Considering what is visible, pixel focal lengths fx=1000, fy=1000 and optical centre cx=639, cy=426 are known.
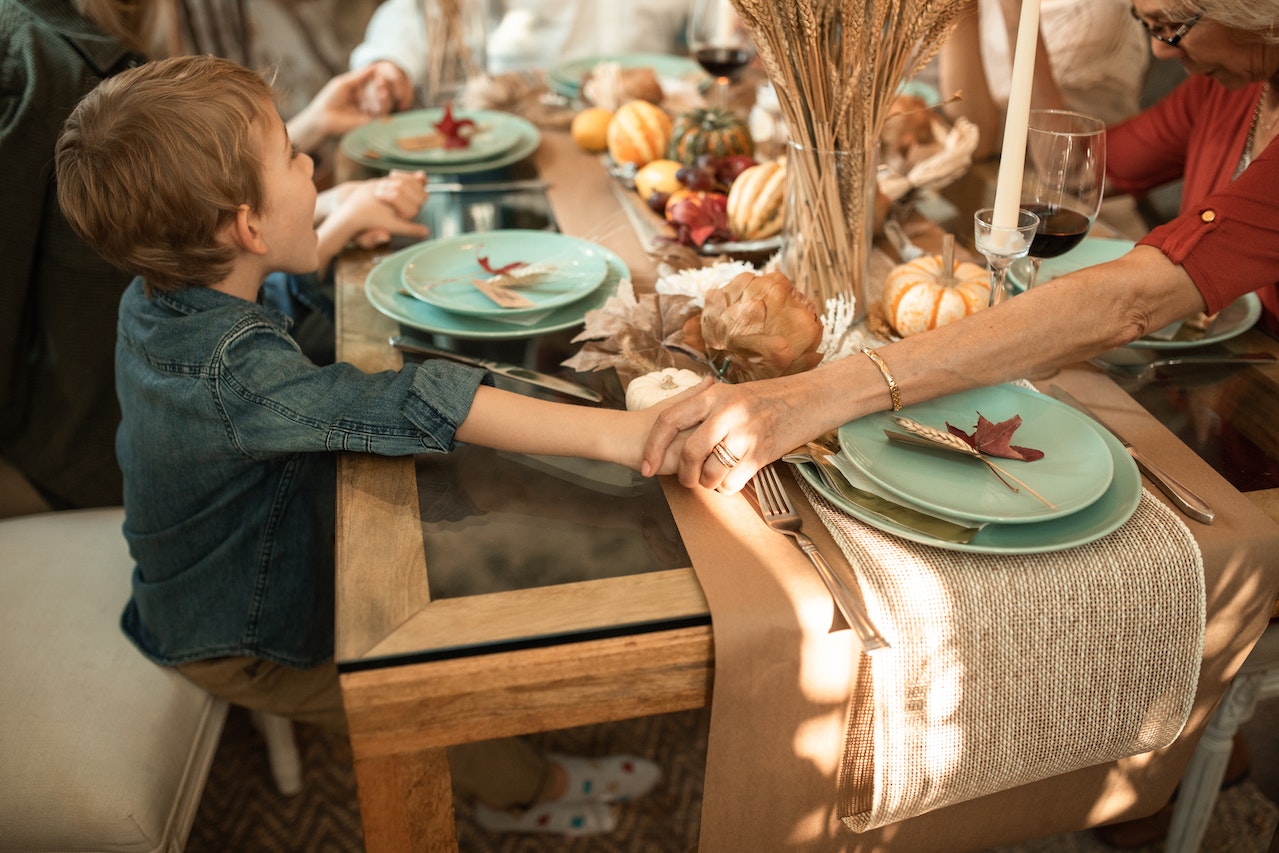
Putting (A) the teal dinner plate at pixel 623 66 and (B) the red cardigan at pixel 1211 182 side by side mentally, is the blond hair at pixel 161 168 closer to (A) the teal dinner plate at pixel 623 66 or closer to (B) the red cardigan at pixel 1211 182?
(B) the red cardigan at pixel 1211 182

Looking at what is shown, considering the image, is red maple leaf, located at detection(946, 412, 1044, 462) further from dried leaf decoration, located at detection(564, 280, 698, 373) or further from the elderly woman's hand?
dried leaf decoration, located at detection(564, 280, 698, 373)

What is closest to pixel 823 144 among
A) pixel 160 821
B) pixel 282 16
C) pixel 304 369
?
pixel 304 369

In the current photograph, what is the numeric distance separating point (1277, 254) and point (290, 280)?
1286mm

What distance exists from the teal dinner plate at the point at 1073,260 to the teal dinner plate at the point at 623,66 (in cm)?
100

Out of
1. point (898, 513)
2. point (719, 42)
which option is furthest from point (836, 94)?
point (719, 42)

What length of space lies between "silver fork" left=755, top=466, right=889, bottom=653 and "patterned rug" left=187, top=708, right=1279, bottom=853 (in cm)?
78

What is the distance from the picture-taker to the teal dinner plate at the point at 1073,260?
4.22 feet

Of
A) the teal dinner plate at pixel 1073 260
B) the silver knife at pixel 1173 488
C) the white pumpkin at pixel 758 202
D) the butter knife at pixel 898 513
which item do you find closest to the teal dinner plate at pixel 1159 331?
the teal dinner plate at pixel 1073 260

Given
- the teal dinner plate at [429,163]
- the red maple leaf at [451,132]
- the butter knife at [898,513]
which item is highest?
the butter knife at [898,513]

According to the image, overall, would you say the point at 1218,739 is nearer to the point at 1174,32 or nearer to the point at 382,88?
the point at 1174,32

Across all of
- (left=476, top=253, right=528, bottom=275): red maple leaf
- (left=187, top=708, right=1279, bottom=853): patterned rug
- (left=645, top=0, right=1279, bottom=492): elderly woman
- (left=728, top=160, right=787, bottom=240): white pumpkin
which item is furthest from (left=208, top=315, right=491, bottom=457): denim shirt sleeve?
(left=187, top=708, right=1279, bottom=853): patterned rug

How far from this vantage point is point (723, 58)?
186 cm

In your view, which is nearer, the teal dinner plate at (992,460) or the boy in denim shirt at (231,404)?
the teal dinner plate at (992,460)

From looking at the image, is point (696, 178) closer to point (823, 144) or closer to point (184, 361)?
point (823, 144)
